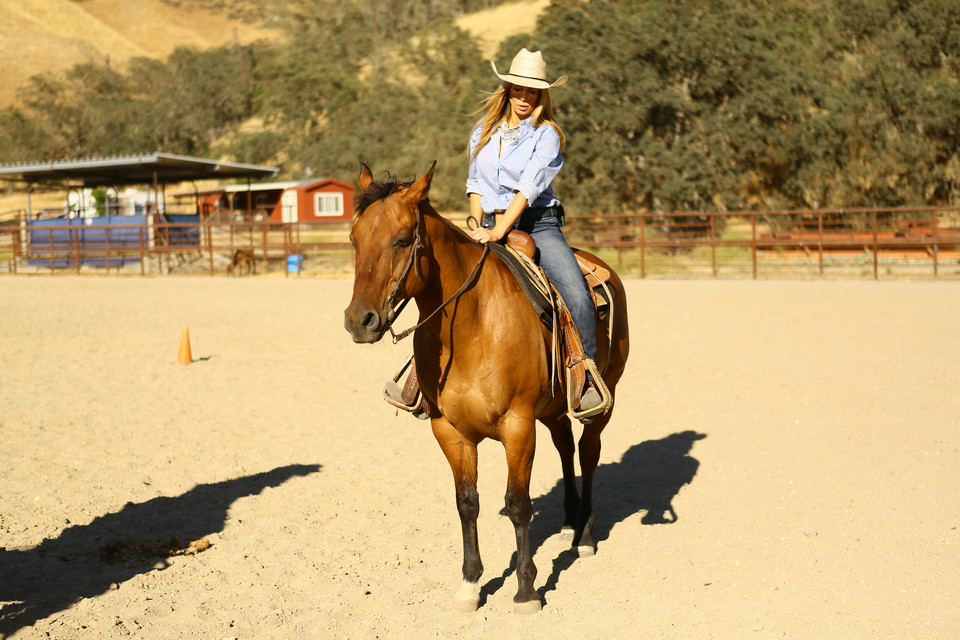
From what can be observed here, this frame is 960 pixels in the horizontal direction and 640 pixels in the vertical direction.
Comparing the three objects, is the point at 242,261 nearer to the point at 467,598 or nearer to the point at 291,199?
the point at 291,199

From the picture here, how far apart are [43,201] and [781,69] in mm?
59525

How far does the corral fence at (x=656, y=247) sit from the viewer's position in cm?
2180

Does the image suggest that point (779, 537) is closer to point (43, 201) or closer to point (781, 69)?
point (781, 69)

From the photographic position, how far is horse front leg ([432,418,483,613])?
387 centimetres

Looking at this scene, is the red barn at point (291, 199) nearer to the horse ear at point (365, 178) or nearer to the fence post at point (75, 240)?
the fence post at point (75, 240)

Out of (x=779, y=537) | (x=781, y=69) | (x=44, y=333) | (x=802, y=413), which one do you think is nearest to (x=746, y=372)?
(x=802, y=413)

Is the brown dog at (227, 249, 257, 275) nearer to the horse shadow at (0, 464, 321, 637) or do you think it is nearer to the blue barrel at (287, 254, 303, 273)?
the blue barrel at (287, 254, 303, 273)

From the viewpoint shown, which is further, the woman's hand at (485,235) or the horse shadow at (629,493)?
the horse shadow at (629,493)

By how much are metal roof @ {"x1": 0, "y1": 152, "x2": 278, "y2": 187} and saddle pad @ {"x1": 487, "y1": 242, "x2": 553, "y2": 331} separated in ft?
81.7

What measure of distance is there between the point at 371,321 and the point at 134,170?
3135cm

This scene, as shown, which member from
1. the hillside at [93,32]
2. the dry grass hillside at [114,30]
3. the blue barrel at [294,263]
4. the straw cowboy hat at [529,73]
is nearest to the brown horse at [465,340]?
Answer: the straw cowboy hat at [529,73]

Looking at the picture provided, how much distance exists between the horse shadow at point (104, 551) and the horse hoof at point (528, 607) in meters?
1.84

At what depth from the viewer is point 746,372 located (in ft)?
30.5

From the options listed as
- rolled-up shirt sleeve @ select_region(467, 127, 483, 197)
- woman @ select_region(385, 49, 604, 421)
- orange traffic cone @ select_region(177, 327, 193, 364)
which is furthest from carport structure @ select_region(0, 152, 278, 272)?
woman @ select_region(385, 49, 604, 421)
